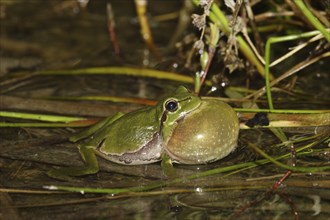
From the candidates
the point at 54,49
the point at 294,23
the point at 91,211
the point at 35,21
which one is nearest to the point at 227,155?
the point at 91,211

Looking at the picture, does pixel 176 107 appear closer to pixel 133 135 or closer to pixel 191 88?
pixel 133 135

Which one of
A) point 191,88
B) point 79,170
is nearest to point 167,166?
point 79,170

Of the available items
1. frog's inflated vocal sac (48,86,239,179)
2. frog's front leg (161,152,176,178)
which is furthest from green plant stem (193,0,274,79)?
frog's front leg (161,152,176,178)

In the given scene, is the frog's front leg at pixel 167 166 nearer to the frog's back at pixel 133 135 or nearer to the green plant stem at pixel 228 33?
the frog's back at pixel 133 135

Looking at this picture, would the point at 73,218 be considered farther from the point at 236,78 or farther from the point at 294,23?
the point at 294,23

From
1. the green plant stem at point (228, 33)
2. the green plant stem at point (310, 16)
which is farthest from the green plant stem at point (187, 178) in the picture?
the green plant stem at point (228, 33)

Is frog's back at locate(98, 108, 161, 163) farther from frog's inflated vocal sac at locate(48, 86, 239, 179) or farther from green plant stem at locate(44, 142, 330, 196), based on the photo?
green plant stem at locate(44, 142, 330, 196)
